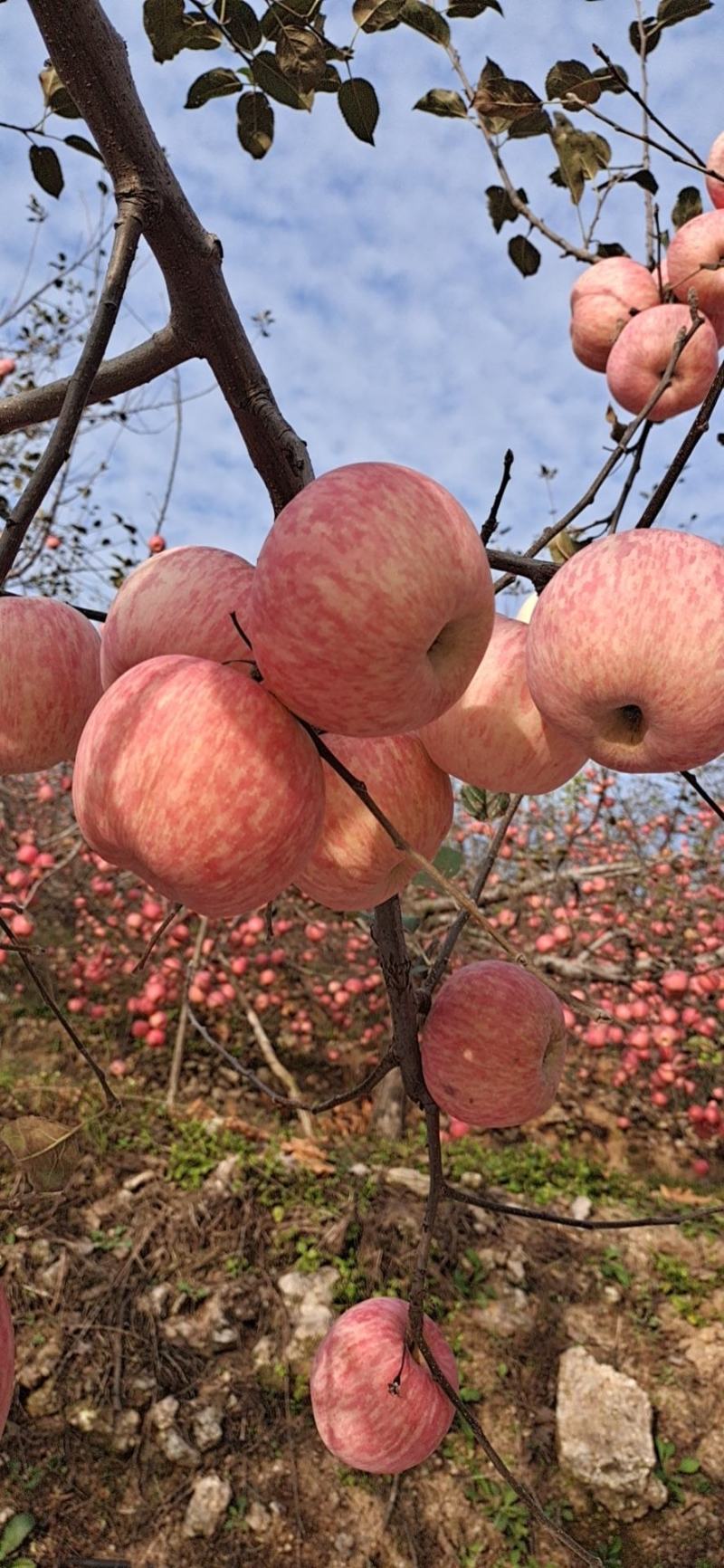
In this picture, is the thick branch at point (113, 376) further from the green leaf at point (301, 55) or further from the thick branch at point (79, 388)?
the green leaf at point (301, 55)

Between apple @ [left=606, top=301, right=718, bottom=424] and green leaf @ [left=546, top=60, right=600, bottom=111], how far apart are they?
45cm

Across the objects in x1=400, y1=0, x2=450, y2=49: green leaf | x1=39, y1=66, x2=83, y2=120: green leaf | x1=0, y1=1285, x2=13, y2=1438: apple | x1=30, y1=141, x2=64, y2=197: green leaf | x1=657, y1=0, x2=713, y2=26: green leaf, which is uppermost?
x1=657, y1=0, x2=713, y2=26: green leaf

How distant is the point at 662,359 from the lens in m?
1.80

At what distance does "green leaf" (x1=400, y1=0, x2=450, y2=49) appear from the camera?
4.69 feet

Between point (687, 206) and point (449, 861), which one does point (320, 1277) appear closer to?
point (449, 861)

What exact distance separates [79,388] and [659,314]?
1.65 m

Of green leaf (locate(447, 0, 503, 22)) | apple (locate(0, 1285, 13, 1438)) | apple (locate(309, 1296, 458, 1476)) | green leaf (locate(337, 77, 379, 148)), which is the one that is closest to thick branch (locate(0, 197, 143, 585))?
apple (locate(0, 1285, 13, 1438))

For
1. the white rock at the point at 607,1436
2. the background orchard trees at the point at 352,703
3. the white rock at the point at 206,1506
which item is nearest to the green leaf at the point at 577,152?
the background orchard trees at the point at 352,703

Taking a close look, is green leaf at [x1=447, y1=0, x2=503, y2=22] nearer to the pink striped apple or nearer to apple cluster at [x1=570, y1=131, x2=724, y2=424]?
apple cluster at [x1=570, y1=131, x2=724, y2=424]

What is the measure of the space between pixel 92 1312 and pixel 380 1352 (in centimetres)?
186

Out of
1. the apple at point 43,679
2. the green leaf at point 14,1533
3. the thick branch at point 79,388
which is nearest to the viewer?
the thick branch at point 79,388

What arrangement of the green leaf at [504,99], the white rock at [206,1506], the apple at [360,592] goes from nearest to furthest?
1. the apple at [360,592]
2. the green leaf at [504,99]
3. the white rock at [206,1506]

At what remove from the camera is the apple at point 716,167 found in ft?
6.02

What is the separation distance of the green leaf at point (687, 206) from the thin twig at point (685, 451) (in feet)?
4.98
